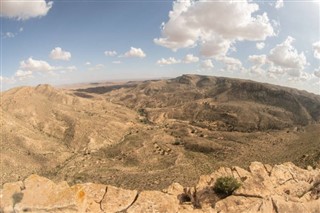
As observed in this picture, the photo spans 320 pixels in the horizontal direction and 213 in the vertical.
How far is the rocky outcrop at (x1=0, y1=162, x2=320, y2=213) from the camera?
1405 centimetres

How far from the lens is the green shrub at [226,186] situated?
1889 cm

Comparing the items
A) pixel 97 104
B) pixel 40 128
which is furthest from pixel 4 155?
pixel 97 104

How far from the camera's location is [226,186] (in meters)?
19.2

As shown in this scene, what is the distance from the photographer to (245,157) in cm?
7812

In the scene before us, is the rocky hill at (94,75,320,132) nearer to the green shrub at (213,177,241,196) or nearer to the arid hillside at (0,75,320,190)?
the arid hillside at (0,75,320,190)

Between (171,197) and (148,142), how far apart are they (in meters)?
80.4

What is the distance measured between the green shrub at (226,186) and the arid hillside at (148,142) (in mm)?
36694

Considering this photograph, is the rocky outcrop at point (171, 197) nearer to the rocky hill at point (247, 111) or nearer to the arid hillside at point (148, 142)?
the arid hillside at point (148, 142)

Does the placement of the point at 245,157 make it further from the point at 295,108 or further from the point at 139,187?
the point at 295,108

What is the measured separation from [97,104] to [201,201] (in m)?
165

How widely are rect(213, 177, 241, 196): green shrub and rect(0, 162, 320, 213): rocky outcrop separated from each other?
1.10ft

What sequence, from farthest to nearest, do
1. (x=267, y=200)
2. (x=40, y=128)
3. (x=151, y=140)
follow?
(x=40, y=128)
(x=151, y=140)
(x=267, y=200)

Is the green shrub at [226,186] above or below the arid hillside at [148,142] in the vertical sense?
above

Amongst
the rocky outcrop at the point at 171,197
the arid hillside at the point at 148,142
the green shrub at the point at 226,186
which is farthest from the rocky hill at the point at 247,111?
the green shrub at the point at 226,186
